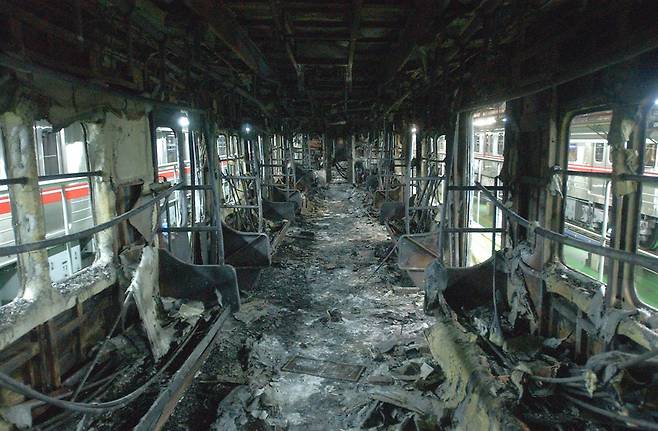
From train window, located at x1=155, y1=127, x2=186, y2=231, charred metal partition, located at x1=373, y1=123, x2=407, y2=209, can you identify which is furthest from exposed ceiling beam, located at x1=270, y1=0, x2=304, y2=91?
charred metal partition, located at x1=373, y1=123, x2=407, y2=209

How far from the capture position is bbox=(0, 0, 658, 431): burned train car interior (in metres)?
3.32

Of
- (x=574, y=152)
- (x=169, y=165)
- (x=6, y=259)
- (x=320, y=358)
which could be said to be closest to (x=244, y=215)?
(x=169, y=165)

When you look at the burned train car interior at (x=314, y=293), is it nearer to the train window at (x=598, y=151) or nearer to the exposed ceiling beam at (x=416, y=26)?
the exposed ceiling beam at (x=416, y=26)

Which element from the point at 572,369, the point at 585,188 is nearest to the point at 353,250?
the point at 585,188

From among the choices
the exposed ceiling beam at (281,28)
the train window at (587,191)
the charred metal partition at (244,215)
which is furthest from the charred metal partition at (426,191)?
the exposed ceiling beam at (281,28)

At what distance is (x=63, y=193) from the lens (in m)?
7.04

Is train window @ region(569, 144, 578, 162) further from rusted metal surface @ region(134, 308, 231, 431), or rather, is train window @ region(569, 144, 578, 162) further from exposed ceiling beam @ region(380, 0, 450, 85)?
rusted metal surface @ region(134, 308, 231, 431)

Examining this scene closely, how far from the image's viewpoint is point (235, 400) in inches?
181

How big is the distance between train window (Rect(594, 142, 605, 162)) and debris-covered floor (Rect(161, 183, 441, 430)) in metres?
5.74

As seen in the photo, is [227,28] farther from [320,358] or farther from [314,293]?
[314,293]

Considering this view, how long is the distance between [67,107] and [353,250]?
792cm

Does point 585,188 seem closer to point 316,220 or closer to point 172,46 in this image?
point 316,220

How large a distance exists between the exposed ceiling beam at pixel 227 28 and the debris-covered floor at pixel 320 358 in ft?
11.8

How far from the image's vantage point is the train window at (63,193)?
6.47 meters
